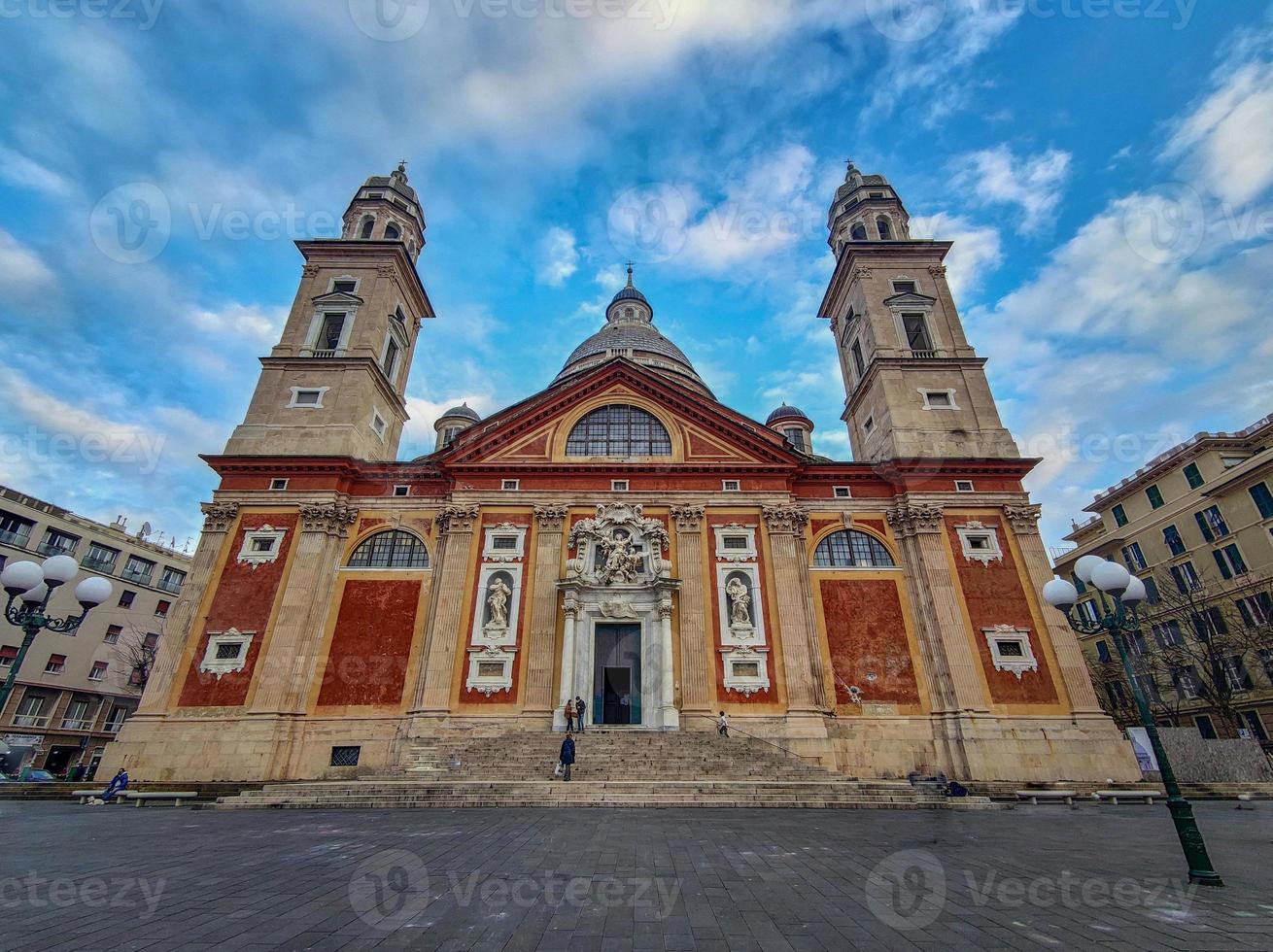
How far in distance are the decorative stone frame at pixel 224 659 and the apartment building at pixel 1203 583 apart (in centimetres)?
3654

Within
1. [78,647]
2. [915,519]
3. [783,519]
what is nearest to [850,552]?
[915,519]

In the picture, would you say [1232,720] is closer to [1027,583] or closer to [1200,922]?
[1027,583]

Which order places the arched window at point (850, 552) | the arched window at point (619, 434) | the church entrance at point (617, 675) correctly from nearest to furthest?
the church entrance at point (617, 675) < the arched window at point (850, 552) < the arched window at point (619, 434)

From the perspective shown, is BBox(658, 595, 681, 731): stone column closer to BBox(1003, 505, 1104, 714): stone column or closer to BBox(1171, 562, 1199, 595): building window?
BBox(1003, 505, 1104, 714): stone column

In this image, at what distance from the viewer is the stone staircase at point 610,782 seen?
1433 centimetres

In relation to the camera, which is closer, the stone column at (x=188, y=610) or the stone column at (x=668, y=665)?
the stone column at (x=668, y=665)

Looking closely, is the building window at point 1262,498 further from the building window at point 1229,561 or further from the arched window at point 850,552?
the arched window at point 850,552

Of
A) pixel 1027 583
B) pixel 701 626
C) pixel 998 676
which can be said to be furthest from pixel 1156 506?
pixel 701 626

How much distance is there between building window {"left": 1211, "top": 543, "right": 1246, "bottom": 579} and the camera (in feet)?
101

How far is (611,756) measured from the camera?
57.1 ft

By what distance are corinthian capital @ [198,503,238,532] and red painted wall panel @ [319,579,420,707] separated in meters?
5.72

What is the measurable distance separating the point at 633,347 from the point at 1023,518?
1106 inches

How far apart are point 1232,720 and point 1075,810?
727 inches

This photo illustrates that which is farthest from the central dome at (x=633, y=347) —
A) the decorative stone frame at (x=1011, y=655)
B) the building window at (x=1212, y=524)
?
the building window at (x=1212, y=524)
